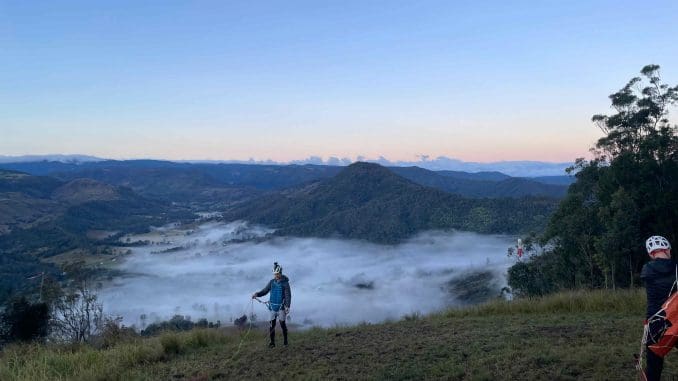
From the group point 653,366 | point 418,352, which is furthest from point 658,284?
point 418,352

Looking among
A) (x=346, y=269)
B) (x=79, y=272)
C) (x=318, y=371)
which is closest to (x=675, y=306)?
(x=318, y=371)

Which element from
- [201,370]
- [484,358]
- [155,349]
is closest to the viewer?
[484,358]

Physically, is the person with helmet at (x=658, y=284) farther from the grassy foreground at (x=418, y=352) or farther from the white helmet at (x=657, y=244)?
the grassy foreground at (x=418, y=352)

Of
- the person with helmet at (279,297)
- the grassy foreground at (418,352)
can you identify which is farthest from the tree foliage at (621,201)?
the person with helmet at (279,297)

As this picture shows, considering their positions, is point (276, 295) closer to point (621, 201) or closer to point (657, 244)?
point (657, 244)

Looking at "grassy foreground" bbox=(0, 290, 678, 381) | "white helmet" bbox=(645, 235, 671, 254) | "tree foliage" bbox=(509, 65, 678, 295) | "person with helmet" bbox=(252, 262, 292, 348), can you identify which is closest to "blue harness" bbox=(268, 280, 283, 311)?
"person with helmet" bbox=(252, 262, 292, 348)

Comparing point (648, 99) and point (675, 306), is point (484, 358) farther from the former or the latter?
point (648, 99)

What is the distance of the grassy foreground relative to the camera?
831cm

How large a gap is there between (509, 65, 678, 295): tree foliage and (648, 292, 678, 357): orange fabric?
870 inches

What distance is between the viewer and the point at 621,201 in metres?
26.2

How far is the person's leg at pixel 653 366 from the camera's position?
623 centimetres

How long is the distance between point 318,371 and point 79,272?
46.2 meters

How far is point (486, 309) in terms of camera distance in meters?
15.4

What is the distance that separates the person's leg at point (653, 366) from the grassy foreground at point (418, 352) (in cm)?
100
